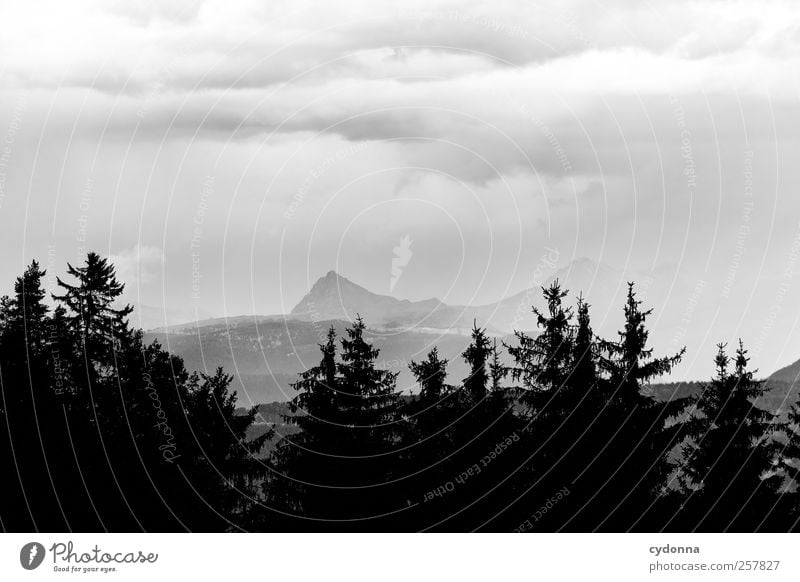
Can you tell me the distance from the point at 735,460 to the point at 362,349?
19594mm

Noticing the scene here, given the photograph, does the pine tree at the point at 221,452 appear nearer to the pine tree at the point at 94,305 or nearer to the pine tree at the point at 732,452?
the pine tree at the point at 94,305

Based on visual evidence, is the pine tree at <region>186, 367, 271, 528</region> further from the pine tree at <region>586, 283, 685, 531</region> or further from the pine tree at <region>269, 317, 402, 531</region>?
the pine tree at <region>586, 283, 685, 531</region>

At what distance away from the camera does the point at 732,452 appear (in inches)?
2025

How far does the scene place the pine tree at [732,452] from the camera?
48.8 m

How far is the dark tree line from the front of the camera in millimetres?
45375
